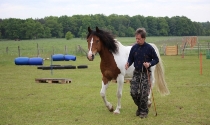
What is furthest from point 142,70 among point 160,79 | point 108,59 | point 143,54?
point 160,79

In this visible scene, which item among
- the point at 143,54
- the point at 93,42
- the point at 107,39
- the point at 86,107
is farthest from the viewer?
the point at 86,107

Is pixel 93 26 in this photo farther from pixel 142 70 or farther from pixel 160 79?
pixel 142 70

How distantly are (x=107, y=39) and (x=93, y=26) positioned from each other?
9468 centimetres

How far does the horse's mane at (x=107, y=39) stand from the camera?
8.26 m

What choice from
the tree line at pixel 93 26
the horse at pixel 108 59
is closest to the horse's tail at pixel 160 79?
the horse at pixel 108 59

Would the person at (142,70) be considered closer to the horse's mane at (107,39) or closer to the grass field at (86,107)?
the grass field at (86,107)

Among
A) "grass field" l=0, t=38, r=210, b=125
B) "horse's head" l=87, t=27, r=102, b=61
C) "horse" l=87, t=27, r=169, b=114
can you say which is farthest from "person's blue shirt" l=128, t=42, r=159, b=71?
"grass field" l=0, t=38, r=210, b=125

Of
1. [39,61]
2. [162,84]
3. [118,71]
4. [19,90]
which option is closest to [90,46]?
[118,71]

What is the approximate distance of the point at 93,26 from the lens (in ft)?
336

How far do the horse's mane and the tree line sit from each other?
293 feet

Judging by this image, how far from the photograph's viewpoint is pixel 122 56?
8.72 meters

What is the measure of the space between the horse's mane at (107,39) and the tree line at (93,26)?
89232 millimetres

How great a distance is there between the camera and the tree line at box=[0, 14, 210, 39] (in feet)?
325

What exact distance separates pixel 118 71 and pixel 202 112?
234 centimetres
